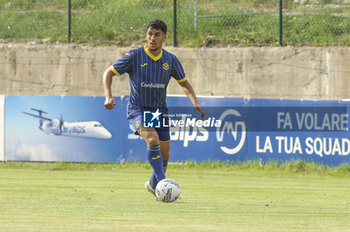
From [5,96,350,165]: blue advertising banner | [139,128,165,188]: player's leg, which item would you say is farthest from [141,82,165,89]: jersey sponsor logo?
[5,96,350,165]: blue advertising banner

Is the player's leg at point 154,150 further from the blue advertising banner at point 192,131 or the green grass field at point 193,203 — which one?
the blue advertising banner at point 192,131

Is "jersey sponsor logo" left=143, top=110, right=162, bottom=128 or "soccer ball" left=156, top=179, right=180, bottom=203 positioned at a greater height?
"jersey sponsor logo" left=143, top=110, right=162, bottom=128

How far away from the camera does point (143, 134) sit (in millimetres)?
9211

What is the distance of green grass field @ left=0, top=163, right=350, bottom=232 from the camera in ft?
22.0

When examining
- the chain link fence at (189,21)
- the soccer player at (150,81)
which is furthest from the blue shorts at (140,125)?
the chain link fence at (189,21)

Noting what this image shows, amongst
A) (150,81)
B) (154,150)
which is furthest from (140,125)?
(150,81)

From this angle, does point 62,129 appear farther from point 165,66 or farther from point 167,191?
point 167,191

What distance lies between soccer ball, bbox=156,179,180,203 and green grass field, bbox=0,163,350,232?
173 millimetres

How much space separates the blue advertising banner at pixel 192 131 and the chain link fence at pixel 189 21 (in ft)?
9.80

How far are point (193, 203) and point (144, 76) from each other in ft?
5.88

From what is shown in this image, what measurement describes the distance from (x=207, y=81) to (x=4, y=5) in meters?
7.48

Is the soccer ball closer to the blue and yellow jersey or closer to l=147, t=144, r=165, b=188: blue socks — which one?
l=147, t=144, r=165, b=188: blue socks

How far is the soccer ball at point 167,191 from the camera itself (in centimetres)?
888

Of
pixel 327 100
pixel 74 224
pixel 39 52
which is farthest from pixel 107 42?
pixel 74 224
